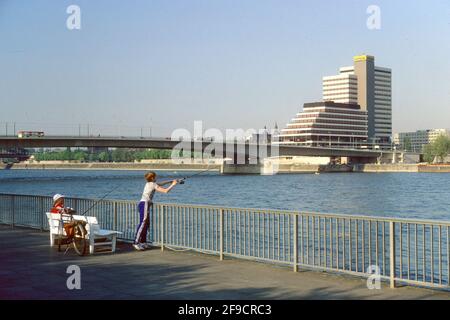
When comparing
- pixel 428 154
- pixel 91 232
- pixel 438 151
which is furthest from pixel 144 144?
pixel 428 154

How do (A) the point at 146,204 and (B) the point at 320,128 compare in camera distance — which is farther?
(B) the point at 320,128

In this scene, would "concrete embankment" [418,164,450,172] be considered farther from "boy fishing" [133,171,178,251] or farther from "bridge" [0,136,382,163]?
"boy fishing" [133,171,178,251]

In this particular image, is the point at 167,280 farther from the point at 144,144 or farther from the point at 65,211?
the point at 144,144

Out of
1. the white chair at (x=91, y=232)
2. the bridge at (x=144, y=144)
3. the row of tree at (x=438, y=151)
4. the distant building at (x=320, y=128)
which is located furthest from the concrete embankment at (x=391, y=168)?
the white chair at (x=91, y=232)

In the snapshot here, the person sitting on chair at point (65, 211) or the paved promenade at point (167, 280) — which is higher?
the person sitting on chair at point (65, 211)

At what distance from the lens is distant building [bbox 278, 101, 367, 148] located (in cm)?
18600

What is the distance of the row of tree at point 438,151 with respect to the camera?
16888cm

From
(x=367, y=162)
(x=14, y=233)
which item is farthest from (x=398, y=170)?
(x=14, y=233)

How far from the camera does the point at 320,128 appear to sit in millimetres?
186750

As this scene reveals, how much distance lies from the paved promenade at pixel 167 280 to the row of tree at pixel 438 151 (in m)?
168

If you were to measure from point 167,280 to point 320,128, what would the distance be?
180m

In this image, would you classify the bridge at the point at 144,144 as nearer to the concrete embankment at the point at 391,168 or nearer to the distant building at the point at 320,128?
the concrete embankment at the point at 391,168

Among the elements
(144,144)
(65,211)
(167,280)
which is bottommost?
(167,280)
